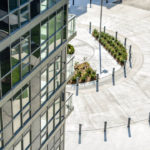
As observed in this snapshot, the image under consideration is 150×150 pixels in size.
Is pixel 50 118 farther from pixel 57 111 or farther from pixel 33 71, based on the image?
pixel 33 71

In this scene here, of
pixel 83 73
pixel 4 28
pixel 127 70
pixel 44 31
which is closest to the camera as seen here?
pixel 4 28

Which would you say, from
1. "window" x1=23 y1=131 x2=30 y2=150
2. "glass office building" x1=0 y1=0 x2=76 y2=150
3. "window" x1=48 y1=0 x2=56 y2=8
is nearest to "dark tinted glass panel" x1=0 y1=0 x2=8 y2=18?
"glass office building" x1=0 y1=0 x2=76 y2=150

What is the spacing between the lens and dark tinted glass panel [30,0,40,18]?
16.2 metres

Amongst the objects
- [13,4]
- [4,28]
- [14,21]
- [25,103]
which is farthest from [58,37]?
[4,28]

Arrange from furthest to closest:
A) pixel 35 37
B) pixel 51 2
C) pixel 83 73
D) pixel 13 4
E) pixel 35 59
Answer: pixel 83 73 → pixel 51 2 → pixel 35 59 → pixel 35 37 → pixel 13 4

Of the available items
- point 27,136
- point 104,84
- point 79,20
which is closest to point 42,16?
point 27,136

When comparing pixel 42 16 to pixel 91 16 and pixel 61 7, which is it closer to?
pixel 61 7

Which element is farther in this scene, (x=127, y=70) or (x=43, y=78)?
(x=127, y=70)

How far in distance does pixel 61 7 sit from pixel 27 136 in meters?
5.54

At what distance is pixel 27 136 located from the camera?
18.8 meters

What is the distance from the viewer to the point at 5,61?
14805mm

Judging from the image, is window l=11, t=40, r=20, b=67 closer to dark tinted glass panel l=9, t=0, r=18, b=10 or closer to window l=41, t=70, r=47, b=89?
dark tinted glass panel l=9, t=0, r=18, b=10

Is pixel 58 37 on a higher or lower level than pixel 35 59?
higher

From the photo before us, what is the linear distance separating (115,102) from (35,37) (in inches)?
766
